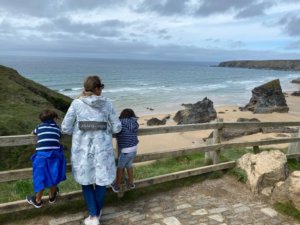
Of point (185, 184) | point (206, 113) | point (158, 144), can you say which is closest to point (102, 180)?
point (185, 184)

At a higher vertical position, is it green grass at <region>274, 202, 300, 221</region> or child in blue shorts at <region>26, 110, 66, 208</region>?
child in blue shorts at <region>26, 110, 66, 208</region>

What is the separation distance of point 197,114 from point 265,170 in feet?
69.0

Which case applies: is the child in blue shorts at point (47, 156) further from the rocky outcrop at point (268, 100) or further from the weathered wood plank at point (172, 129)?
the rocky outcrop at point (268, 100)

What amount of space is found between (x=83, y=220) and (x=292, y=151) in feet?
19.9

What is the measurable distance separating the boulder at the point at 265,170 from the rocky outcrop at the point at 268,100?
27323 millimetres

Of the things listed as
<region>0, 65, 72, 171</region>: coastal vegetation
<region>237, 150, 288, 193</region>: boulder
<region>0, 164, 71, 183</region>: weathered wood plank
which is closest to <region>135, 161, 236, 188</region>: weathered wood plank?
<region>237, 150, 288, 193</region>: boulder

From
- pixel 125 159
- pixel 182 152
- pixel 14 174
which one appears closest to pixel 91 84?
pixel 125 159

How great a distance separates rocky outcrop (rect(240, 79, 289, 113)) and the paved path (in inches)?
1106

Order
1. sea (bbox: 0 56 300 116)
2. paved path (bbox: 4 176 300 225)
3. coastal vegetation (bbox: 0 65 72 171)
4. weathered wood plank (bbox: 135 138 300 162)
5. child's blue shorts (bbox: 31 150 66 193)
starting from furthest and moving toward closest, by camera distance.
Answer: sea (bbox: 0 56 300 116) < coastal vegetation (bbox: 0 65 72 171) < weathered wood plank (bbox: 135 138 300 162) < paved path (bbox: 4 176 300 225) < child's blue shorts (bbox: 31 150 66 193)

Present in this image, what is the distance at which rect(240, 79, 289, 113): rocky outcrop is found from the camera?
109ft

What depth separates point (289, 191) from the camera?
19.8ft

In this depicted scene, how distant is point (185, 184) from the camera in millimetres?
6879

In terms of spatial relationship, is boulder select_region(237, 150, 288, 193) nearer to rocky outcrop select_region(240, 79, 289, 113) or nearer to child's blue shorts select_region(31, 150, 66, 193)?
child's blue shorts select_region(31, 150, 66, 193)

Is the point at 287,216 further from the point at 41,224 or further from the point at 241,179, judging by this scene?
the point at 41,224
